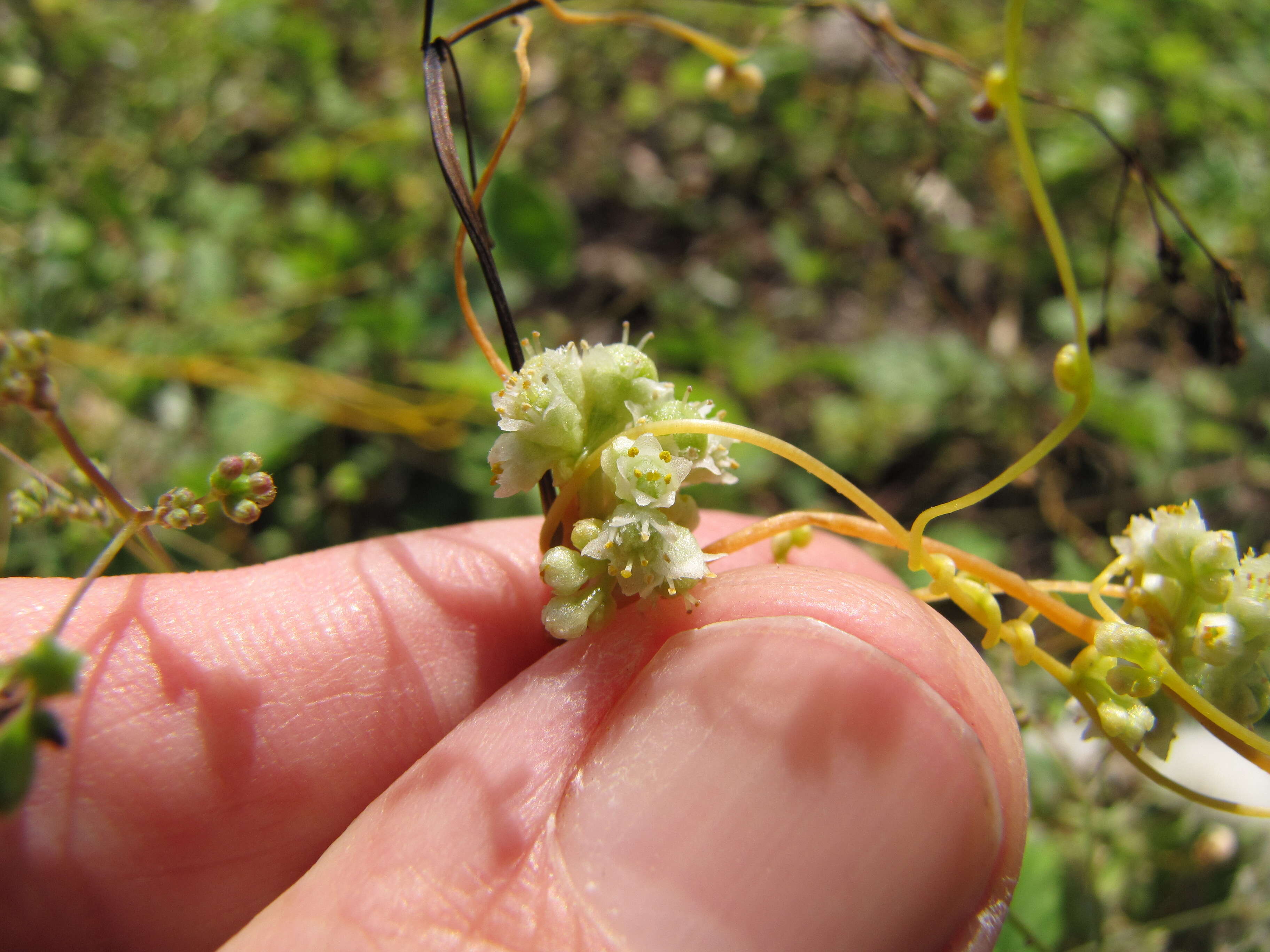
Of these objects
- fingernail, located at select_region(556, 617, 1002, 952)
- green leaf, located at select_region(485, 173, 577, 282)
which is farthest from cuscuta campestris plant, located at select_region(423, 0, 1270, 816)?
green leaf, located at select_region(485, 173, 577, 282)

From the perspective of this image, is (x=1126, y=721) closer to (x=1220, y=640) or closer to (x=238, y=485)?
(x=1220, y=640)

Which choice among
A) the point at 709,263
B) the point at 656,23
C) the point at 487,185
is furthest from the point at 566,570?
the point at 709,263

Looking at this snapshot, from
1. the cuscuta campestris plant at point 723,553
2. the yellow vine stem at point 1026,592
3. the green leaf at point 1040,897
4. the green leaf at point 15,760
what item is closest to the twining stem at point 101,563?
the green leaf at point 15,760

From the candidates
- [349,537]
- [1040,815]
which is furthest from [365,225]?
[1040,815]

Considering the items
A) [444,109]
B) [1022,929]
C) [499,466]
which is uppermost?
[444,109]

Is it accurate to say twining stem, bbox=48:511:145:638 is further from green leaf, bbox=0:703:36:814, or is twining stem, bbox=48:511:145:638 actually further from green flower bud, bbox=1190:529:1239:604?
green flower bud, bbox=1190:529:1239:604

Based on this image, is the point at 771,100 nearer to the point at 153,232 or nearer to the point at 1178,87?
the point at 1178,87
